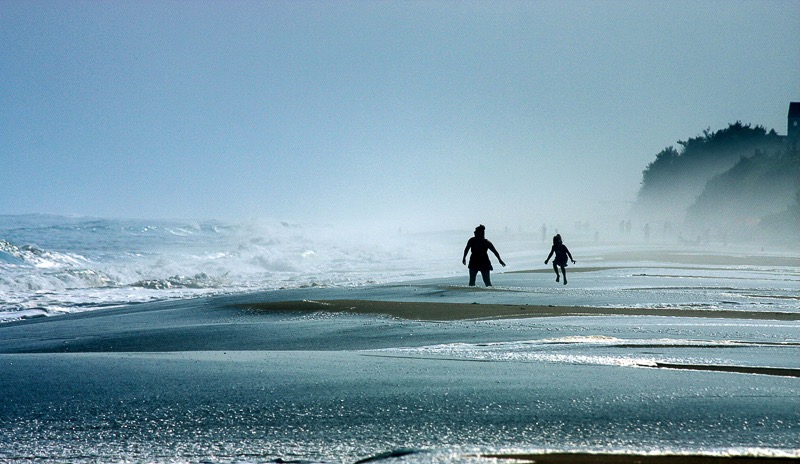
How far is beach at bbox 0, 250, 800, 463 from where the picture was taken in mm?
3580

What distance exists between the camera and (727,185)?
94.2 meters

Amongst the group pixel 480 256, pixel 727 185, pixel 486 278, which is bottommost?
pixel 486 278

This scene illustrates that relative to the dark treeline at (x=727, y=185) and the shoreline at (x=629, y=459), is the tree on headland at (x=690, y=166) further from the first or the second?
the shoreline at (x=629, y=459)

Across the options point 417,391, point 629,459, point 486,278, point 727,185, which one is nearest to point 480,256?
point 486,278

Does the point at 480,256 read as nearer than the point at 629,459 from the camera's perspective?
No

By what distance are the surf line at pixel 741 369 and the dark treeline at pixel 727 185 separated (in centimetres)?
5751

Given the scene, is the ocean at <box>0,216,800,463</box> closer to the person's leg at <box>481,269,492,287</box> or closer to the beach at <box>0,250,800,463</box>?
the beach at <box>0,250,800,463</box>

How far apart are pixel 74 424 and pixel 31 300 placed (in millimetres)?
15668

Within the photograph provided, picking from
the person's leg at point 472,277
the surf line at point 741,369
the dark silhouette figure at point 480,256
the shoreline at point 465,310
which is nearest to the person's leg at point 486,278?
the dark silhouette figure at point 480,256

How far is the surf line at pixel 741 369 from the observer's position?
5.46 m

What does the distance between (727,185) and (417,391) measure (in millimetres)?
98462

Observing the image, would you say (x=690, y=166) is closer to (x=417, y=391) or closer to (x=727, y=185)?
(x=727, y=185)

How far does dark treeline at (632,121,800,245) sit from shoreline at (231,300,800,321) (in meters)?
51.9

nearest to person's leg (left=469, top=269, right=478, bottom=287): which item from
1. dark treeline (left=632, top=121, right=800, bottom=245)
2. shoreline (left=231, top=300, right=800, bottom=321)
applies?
shoreline (left=231, top=300, right=800, bottom=321)
